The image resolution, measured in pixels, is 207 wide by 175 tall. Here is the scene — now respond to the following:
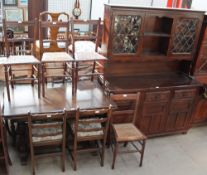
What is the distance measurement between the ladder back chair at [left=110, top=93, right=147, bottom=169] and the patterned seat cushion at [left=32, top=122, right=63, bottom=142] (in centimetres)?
69

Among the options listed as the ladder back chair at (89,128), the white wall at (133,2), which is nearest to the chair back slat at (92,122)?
the ladder back chair at (89,128)

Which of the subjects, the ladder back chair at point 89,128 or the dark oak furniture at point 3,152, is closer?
the dark oak furniture at point 3,152

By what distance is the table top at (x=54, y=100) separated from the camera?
105 inches

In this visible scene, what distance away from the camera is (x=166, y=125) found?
3590mm

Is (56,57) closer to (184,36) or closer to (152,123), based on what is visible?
(152,123)

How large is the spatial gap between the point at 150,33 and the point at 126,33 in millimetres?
368

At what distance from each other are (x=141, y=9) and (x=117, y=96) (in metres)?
1.15

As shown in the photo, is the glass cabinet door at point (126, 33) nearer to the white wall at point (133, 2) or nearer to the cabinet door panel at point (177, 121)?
the cabinet door panel at point (177, 121)

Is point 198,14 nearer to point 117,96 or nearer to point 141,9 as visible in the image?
point 141,9

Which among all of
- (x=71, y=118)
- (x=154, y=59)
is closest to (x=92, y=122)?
(x=71, y=118)

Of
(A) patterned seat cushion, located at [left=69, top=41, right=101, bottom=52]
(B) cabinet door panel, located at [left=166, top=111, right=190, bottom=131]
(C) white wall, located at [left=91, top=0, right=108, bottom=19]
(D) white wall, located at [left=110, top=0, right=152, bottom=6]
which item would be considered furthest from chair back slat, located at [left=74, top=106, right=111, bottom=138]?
(D) white wall, located at [left=110, top=0, right=152, bottom=6]

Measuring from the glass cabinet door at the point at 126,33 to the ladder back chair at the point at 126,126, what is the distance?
633mm

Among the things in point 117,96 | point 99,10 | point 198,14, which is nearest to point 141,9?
point 198,14

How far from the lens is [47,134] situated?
2.62 metres
